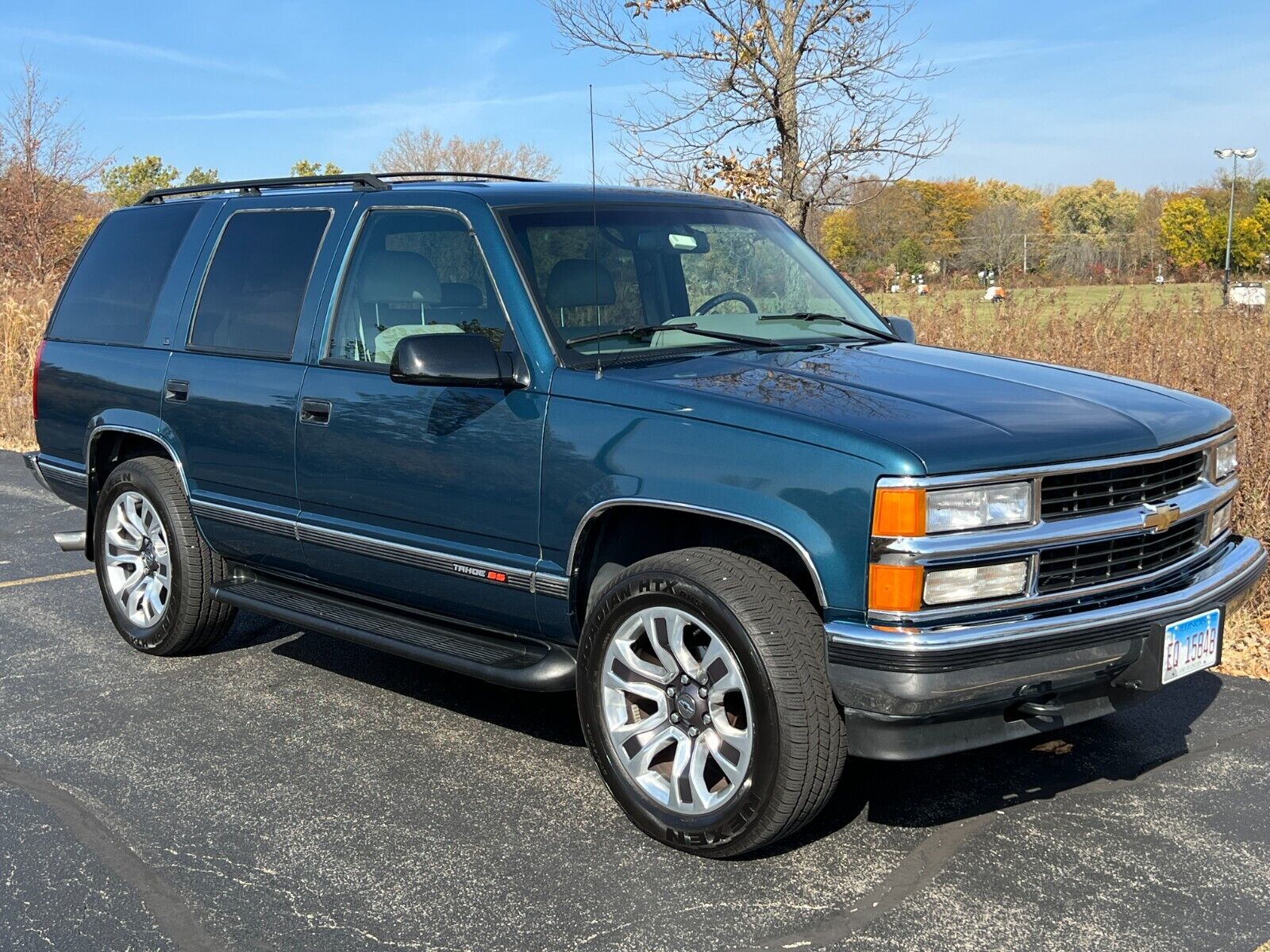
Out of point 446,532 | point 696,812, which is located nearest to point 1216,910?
point 696,812

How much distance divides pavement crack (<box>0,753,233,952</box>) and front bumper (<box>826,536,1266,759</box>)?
1.79 metres

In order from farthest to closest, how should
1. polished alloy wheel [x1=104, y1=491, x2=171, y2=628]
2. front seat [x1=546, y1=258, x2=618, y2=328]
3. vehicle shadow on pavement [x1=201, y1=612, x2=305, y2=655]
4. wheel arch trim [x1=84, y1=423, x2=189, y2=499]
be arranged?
vehicle shadow on pavement [x1=201, y1=612, x2=305, y2=655] < polished alloy wheel [x1=104, y1=491, x2=171, y2=628] < wheel arch trim [x1=84, y1=423, x2=189, y2=499] < front seat [x1=546, y1=258, x2=618, y2=328]

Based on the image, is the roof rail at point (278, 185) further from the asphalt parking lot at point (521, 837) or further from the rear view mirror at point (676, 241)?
the asphalt parking lot at point (521, 837)

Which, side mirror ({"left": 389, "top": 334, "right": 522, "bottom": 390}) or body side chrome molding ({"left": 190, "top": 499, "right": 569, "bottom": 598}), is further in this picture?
body side chrome molding ({"left": 190, "top": 499, "right": 569, "bottom": 598})

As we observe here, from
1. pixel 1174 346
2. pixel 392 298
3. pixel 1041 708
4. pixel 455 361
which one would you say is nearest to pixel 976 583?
pixel 1041 708

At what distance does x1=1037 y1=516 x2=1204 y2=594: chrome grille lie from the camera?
355 cm

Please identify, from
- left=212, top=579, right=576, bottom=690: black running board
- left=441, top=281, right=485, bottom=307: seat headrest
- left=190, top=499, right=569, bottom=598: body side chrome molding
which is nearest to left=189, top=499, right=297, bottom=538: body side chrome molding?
left=190, top=499, right=569, bottom=598: body side chrome molding

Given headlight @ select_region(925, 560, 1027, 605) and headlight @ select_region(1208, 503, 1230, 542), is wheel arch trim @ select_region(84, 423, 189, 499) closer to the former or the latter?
headlight @ select_region(925, 560, 1027, 605)

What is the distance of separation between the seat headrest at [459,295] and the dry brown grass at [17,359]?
10998 mm

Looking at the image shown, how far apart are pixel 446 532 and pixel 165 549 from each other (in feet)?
6.68

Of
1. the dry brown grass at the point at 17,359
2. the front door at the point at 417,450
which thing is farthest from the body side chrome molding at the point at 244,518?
the dry brown grass at the point at 17,359

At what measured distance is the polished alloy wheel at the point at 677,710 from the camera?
12.4ft

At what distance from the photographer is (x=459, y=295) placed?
465 centimetres

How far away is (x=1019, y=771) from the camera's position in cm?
449
